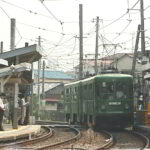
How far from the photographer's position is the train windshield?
23891 millimetres

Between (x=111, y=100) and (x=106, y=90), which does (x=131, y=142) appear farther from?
(x=106, y=90)

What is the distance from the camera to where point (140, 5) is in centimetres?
2998

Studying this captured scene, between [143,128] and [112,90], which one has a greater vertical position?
[112,90]

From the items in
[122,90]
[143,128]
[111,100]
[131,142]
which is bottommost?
[131,142]

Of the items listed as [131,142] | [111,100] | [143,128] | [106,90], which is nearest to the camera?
[131,142]

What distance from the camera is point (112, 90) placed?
79.0 ft

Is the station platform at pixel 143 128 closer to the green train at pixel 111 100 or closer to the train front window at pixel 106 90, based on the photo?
the green train at pixel 111 100

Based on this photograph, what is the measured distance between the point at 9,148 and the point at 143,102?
599 inches

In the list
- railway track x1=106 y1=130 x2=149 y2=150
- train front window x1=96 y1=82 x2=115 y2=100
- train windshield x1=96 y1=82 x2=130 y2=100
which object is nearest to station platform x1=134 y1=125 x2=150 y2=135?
railway track x1=106 y1=130 x2=149 y2=150

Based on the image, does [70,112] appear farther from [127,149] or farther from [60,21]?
[127,149]

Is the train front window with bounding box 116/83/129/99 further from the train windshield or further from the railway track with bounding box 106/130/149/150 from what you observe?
the railway track with bounding box 106/130/149/150

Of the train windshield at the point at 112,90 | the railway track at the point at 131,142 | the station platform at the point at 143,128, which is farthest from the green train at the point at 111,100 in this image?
the railway track at the point at 131,142

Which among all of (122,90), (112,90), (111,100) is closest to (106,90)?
(112,90)

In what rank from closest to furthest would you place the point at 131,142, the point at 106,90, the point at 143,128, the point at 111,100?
1. the point at 131,142
2. the point at 143,128
3. the point at 111,100
4. the point at 106,90
